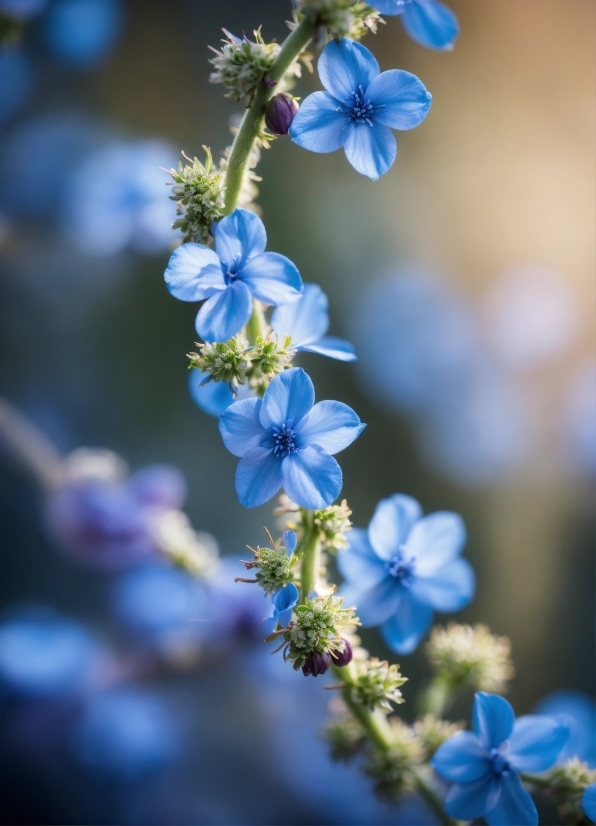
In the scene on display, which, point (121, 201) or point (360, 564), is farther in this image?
point (121, 201)

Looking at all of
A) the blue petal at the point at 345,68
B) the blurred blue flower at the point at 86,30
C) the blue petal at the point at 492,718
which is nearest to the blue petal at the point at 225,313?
the blue petal at the point at 345,68

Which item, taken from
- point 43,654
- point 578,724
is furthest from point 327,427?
point 43,654

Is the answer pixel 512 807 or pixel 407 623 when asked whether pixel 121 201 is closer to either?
pixel 407 623

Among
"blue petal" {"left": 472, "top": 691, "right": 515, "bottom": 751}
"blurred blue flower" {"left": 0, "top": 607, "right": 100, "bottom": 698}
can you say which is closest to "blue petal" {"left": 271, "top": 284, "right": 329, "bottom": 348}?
"blue petal" {"left": 472, "top": 691, "right": 515, "bottom": 751}

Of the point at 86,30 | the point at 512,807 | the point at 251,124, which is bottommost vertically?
the point at 512,807

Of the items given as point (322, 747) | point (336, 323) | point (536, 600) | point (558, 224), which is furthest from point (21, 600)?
point (558, 224)

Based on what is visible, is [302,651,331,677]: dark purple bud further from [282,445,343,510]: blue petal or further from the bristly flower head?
the bristly flower head
